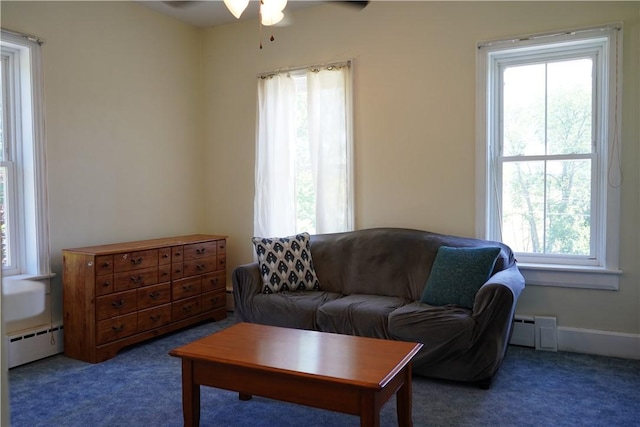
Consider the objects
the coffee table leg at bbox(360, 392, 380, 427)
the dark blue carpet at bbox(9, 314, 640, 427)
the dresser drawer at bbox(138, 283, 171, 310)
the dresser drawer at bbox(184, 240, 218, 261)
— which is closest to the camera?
the coffee table leg at bbox(360, 392, 380, 427)

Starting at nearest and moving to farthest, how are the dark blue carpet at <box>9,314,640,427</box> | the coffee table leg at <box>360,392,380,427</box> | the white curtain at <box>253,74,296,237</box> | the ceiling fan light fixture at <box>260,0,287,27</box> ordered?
1. the coffee table leg at <box>360,392,380,427</box>
2. the ceiling fan light fixture at <box>260,0,287,27</box>
3. the dark blue carpet at <box>9,314,640,427</box>
4. the white curtain at <box>253,74,296,237</box>

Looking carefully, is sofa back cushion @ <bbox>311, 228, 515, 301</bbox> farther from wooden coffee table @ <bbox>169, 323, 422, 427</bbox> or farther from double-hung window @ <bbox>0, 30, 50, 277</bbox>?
double-hung window @ <bbox>0, 30, 50, 277</bbox>

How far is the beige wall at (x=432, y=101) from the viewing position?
3373mm

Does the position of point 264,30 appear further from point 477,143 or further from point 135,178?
point 477,143

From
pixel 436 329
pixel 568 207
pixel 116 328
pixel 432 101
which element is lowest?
pixel 116 328

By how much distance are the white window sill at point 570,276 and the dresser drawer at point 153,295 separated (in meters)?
2.75

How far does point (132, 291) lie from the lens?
11.9ft

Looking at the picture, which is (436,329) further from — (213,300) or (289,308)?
(213,300)

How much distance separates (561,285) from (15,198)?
13.0 feet

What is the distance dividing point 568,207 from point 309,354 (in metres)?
2.46

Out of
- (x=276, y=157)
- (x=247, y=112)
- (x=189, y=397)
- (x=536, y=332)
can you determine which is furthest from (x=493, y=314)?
(x=247, y=112)

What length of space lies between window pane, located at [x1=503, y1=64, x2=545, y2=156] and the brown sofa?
832 millimetres

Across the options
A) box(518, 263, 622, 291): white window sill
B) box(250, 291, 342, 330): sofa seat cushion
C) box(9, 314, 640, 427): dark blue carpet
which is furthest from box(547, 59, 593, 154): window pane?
box(250, 291, 342, 330): sofa seat cushion

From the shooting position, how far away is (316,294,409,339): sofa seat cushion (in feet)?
10.3
